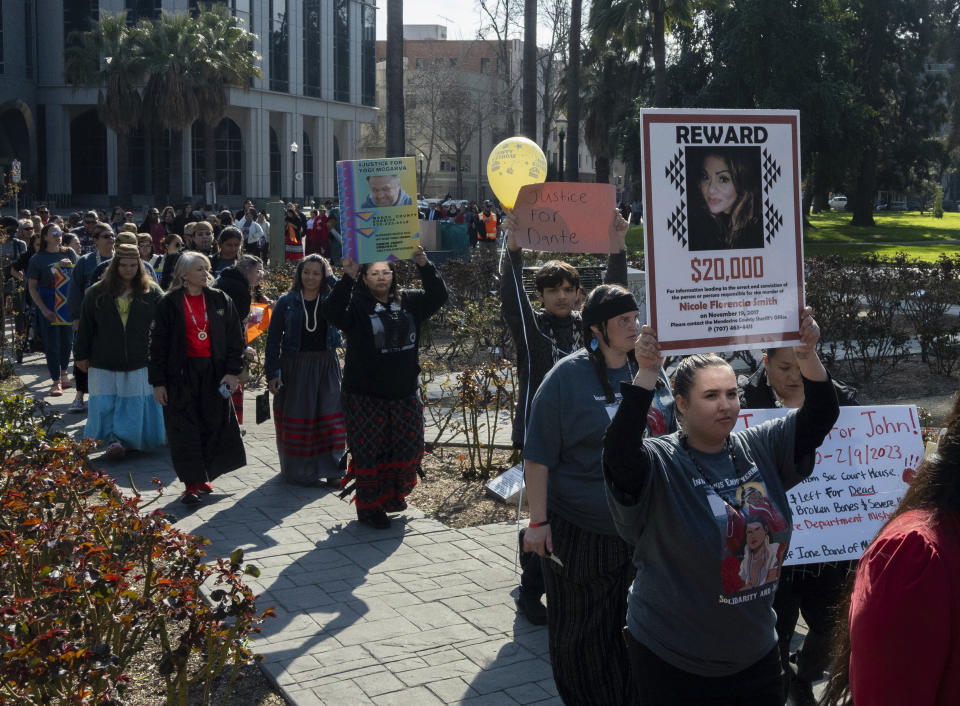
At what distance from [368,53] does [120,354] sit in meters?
68.9

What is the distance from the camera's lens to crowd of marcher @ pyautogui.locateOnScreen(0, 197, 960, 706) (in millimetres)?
1951

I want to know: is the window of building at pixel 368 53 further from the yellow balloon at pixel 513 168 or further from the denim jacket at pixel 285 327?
the yellow balloon at pixel 513 168

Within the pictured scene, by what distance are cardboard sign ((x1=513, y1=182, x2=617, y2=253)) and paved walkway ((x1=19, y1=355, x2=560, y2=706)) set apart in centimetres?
193

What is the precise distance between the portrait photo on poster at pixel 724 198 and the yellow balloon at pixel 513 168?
3181mm

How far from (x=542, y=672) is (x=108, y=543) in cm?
199

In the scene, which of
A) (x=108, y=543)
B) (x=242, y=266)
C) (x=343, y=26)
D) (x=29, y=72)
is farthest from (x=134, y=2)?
(x=108, y=543)

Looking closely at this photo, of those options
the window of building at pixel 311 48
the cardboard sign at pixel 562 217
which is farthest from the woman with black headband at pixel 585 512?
the window of building at pixel 311 48

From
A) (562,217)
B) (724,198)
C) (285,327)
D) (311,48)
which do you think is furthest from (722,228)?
(311,48)

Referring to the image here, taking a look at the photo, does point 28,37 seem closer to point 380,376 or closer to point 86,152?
point 86,152

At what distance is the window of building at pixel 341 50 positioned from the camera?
231 ft

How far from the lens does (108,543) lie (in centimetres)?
446

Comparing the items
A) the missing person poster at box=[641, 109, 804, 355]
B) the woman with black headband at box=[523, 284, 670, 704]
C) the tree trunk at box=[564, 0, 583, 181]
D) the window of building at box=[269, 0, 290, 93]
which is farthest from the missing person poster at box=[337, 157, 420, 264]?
the window of building at box=[269, 0, 290, 93]

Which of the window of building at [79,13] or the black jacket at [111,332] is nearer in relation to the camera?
the black jacket at [111,332]

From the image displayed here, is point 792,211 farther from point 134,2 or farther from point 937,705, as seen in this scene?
point 134,2
